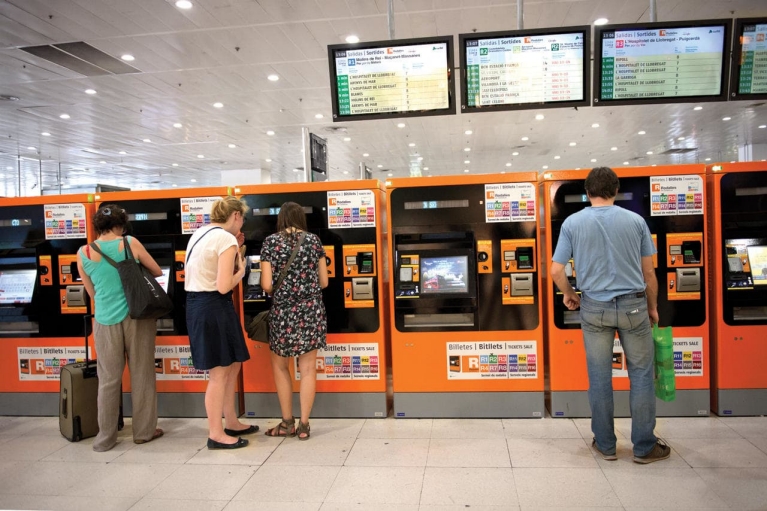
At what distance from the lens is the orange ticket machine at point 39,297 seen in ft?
13.8

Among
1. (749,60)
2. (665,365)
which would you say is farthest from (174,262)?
(749,60)

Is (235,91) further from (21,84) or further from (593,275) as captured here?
(593,275)

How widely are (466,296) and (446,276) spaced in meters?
0.21

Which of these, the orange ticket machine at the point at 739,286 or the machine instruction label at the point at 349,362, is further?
the machine instruction label at the point at 349,362

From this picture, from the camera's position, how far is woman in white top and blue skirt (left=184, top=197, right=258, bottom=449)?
10.7 ft

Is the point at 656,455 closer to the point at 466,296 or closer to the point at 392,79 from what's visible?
the point at 466,296

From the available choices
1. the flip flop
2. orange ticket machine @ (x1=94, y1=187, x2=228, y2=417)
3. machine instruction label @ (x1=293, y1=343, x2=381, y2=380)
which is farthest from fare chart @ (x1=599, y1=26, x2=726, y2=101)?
the flip flop

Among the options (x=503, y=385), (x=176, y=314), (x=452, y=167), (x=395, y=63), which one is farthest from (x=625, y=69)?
(x=452, y=167)

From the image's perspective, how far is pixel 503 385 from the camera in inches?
149

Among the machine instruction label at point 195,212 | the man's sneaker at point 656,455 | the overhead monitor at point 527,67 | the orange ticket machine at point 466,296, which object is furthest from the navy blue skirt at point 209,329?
the man's sneaker at point 656,455

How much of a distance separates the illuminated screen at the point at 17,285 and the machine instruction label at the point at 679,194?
192 inches

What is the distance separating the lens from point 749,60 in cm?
379

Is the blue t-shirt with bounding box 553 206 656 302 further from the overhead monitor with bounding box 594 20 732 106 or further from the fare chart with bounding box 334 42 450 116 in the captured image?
the fare chart with bounding box 334 42 450 116

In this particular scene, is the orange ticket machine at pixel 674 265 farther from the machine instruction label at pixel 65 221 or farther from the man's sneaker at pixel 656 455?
Result: the machine instruction label at pixel 65 221
